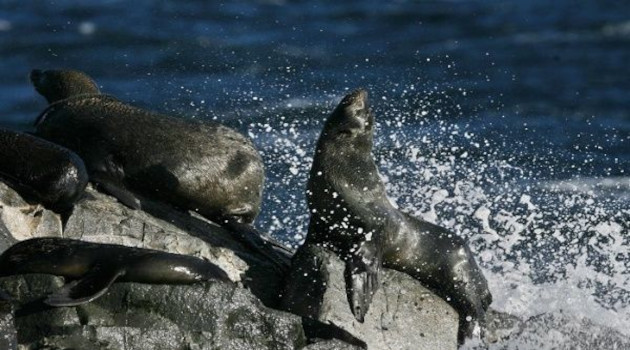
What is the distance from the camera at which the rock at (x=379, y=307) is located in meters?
9.49

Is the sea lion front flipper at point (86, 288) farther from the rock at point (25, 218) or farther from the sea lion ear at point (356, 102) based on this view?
the sea lion ear at point (356, 102)

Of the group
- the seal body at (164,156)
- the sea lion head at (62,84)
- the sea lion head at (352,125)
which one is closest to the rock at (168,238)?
the seal body at (164,156)

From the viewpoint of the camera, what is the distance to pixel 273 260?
33.6 ft

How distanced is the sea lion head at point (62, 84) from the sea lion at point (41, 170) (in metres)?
2.17

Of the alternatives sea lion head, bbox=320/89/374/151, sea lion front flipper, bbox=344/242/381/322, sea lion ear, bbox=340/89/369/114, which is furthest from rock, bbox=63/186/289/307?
sea lion ear, bbox=340/89/369/114

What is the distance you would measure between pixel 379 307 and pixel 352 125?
4.75ft

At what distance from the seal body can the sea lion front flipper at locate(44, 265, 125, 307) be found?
7.59 ft

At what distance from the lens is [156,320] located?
8438 mm

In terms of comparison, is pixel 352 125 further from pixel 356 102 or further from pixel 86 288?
pixel 86 288

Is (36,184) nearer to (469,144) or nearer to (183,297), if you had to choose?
(183,297)

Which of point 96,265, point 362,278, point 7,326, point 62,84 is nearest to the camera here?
point 7,326

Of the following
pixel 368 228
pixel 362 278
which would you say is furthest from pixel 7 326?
pixel 368 228

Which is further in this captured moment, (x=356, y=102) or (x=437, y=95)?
(x=437, y=95)

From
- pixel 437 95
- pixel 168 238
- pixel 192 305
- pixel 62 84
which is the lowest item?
pixel 437 95
